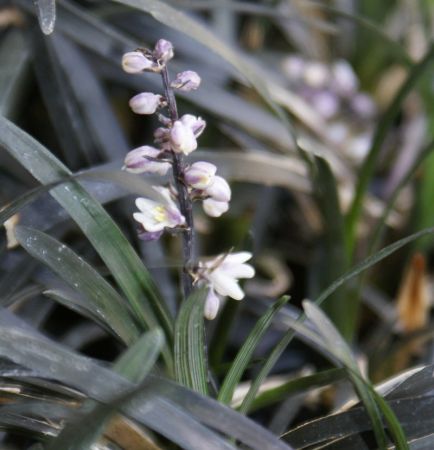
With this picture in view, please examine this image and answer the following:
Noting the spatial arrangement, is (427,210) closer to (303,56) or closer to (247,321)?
(247,321)

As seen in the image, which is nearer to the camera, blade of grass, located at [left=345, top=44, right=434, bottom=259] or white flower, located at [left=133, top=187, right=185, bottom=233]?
white flower, located at [left=133, top=187, right=185, bottom=233]

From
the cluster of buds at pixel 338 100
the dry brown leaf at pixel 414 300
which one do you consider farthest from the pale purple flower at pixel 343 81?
the dry brown leaf at pixel 414 300

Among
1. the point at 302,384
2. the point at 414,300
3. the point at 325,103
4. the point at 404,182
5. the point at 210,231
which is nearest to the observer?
the point at 302,384

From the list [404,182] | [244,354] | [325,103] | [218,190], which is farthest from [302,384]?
[325,103]

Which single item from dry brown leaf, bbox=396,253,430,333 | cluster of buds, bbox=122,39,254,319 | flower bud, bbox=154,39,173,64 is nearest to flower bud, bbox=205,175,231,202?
cluster of buds, bbox=122,39,254,319

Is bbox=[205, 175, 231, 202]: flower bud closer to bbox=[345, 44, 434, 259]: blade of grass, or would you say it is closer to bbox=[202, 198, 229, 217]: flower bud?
bbox=[202, 198, 229, 217]: flower bud

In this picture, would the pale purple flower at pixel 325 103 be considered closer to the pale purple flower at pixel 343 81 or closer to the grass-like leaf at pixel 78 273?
the pale purple flower at pixel 343 81

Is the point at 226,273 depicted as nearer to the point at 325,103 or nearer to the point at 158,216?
the point at 158,216

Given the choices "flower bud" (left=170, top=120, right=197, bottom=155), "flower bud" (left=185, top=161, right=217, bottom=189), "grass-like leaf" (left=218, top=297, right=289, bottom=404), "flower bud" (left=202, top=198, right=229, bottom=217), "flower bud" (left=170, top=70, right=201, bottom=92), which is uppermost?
"flower bud" (left=170, top=70, right=201, bottom=92)
